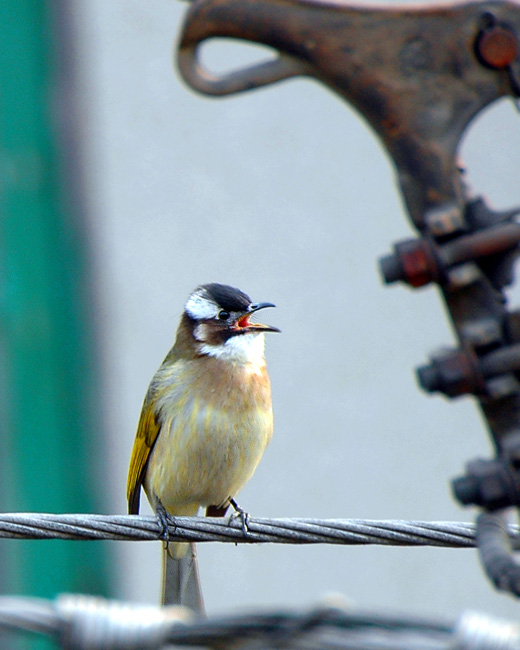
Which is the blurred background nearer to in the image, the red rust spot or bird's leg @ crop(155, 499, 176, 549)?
bird's leg @ crop(155, 499, 176, 549)

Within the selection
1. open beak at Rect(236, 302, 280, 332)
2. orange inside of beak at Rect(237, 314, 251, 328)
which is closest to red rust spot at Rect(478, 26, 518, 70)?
open beak at Rect(236, 302, 280, 332)

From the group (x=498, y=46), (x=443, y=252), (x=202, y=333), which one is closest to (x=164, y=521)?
(x=202, y=333)

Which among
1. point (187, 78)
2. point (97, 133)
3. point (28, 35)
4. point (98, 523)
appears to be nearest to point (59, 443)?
point (97, 133)

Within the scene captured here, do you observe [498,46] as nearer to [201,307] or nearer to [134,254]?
[201,307]

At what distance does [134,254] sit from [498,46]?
4794 mm

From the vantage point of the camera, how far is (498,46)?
197 cm

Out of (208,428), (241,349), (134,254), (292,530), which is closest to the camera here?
(292,530)

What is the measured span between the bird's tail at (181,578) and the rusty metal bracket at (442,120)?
2736mm

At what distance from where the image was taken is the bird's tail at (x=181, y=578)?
14.9ft

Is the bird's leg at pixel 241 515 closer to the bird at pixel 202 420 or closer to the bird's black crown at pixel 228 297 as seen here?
the bird at pixel 202 420

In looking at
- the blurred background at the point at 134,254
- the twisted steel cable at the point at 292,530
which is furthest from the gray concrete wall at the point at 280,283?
the twisted steel cable at the point at 292,530

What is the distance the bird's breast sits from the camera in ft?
14.2

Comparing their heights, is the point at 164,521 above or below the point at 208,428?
below

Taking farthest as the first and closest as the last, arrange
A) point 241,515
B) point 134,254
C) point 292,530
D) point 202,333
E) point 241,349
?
1. point 134,254
2. point 202,333
3. point 241,349
4. point 241,515
5. point 292,530
